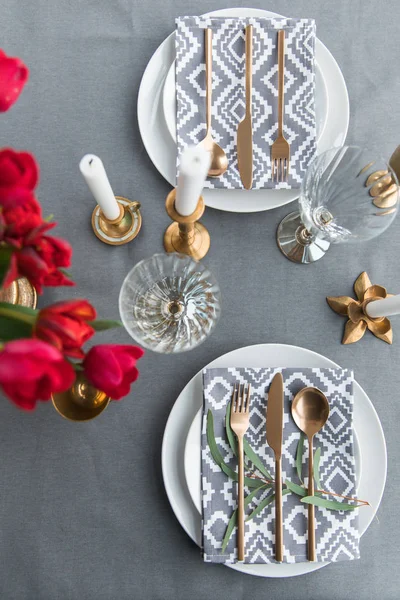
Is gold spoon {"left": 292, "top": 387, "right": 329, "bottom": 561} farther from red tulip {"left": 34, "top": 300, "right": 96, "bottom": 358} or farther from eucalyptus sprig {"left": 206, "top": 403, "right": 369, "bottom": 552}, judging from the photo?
red tulip {"left": 34, "top": 300, "right": 96, "bottom": 358}

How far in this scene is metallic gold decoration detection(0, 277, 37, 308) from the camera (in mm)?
553

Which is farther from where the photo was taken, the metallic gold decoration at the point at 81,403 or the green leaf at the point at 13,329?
the metallic gold decoration at the point at 81,403

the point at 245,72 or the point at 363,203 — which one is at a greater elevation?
the point at 245,72

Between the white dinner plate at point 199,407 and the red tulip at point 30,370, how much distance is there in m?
0.31

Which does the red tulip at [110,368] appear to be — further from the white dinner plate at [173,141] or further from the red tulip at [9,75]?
the white dinner plate at [173,141]

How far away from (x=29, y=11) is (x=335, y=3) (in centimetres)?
42

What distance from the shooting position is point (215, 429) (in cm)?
60

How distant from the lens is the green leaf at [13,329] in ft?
1.30

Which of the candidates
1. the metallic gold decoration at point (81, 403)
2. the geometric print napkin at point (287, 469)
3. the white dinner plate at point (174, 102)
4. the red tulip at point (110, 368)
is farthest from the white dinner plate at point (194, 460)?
the white dinner plate at point (174, 102)

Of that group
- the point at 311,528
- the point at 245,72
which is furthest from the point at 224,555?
the point at 245,72

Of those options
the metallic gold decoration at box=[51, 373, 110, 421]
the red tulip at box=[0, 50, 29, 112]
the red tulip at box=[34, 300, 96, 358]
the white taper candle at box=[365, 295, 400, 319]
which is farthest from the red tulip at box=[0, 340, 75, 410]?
the white taper candle at box=[365, 295, 400, 319]

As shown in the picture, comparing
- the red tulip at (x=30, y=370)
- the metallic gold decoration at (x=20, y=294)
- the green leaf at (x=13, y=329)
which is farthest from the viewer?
the metallic gold decoration at (x=20, y=294)

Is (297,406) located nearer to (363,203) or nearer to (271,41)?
(363,203)

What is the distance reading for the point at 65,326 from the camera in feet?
1.04
